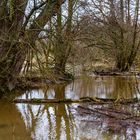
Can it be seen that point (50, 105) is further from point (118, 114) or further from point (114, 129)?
point (114, 129)

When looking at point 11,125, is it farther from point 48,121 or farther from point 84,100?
point 84,100

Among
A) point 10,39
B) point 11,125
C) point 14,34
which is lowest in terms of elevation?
point 11,125

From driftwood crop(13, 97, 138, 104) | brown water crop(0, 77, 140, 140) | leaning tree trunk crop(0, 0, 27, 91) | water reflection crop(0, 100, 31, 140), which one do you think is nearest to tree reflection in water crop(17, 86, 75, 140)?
brown water crop(0, 77, 140, 140)

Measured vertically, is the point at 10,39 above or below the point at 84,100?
above

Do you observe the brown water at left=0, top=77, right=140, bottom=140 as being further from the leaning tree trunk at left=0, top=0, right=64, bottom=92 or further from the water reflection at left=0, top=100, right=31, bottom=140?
the leaning tree trunk at left=0, top=0, right=64, bottom=92

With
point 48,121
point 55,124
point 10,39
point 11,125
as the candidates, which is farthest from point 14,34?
point 55,124

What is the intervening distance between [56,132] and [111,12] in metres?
17.5

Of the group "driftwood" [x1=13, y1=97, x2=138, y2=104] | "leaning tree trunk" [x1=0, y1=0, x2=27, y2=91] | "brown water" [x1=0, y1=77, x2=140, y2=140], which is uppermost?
"leaning tree trunk" [x1=0, y1=0, x2=27, y2=91]

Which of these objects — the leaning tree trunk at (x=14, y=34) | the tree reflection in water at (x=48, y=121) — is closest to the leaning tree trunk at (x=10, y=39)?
the leaning tree trunk at (x=14, y=34)

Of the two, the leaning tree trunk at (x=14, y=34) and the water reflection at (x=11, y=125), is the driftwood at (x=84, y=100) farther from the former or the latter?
the leaning tree trunk at (x=14, y=34)

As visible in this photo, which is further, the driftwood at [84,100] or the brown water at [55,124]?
the driftwood at [84,100]

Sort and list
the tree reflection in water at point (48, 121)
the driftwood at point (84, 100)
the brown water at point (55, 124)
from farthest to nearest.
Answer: the driftwood at point (84, 100), the tree reflection in water at point (48, 121), the brown water at point (55, 124)

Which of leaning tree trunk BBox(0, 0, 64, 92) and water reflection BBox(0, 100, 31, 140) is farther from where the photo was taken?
leaning tree trunk BBox(0, 0, 64, 92)

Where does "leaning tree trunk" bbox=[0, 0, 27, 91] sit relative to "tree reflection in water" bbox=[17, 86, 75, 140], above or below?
above
